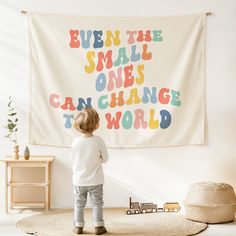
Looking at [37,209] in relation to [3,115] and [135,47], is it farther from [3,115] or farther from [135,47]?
[135,47]

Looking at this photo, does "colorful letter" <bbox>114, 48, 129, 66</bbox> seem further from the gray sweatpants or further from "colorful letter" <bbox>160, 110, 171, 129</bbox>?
the gray sweatpants

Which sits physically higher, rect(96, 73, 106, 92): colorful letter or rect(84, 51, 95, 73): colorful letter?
rect(84, 51, 95, 73): colorful letter

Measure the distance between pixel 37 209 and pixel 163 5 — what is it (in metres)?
2.04

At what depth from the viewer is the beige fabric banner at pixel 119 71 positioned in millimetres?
5027

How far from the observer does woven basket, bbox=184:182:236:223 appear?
173 inches

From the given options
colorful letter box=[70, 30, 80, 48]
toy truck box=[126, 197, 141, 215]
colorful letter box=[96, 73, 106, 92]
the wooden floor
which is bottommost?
the wooden floor

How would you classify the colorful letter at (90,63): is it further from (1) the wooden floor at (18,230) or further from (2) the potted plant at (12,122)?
(1) the wooden floor at (18,230)

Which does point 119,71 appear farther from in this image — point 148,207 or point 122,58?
point 148,207

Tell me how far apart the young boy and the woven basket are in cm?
78

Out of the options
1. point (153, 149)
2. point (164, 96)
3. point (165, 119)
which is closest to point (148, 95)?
point (164, 96)

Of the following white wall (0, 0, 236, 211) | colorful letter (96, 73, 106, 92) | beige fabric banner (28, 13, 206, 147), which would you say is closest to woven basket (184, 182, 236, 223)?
white wall (0, 0, 236, 211)

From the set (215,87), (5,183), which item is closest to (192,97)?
(215,87)

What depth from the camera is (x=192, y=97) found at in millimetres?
5059

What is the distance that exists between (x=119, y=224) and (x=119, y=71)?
1371 millimetres
